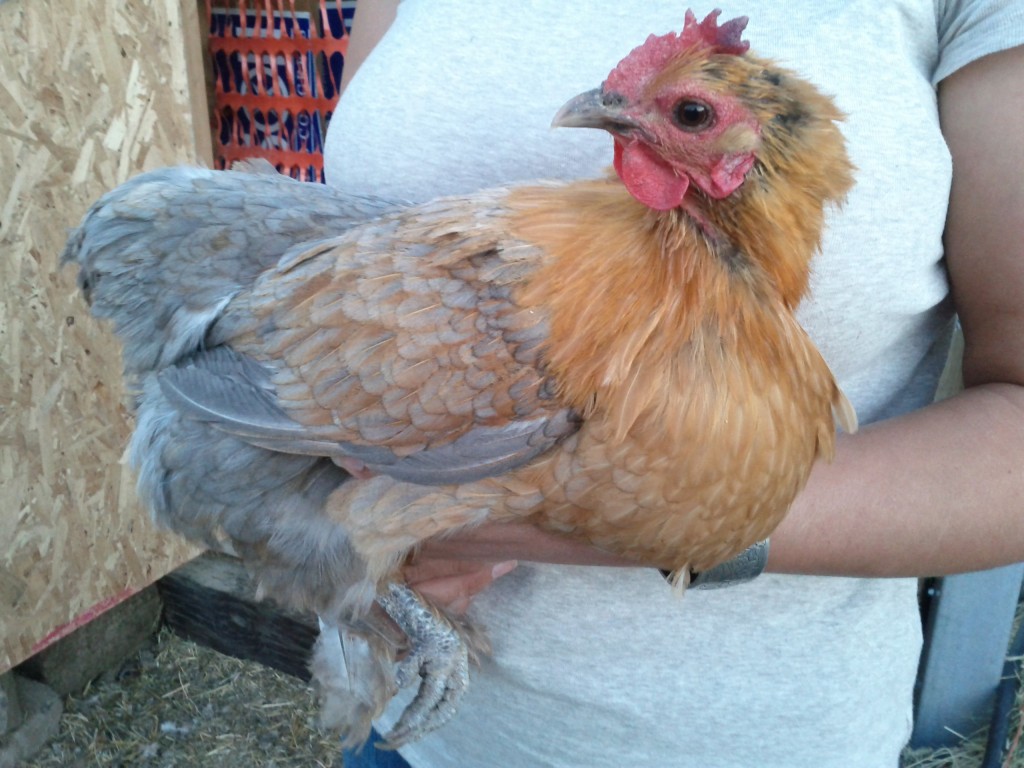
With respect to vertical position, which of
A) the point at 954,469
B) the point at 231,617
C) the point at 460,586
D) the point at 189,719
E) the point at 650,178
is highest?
the point at 650,178

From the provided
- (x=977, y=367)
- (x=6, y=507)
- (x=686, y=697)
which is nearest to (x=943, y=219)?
(x=977, y=367)

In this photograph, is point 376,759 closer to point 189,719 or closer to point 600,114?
point 600,114

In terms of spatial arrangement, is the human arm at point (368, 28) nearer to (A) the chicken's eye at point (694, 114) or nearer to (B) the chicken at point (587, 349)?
(B) the chicken at point (587, 349)

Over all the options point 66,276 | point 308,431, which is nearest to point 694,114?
point 308,431

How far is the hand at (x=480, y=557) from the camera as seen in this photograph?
1029 millimetres

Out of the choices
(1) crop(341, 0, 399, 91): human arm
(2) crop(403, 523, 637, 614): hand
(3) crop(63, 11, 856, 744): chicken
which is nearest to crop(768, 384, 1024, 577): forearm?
(3) crop(63, 11, 856, 744): chicken

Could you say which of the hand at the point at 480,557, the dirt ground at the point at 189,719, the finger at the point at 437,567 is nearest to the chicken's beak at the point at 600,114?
the hand at the point at 480,557

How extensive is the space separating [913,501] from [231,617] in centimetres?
291

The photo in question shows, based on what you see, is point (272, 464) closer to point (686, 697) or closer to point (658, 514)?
point (658, 514)

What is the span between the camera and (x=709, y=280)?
0.91 m

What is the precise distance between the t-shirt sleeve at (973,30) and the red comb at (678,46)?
365 millimetres

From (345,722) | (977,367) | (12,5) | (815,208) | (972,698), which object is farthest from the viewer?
(972,698)

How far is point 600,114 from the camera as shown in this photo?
878 mm

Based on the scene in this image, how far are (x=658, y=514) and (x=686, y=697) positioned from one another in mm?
459
